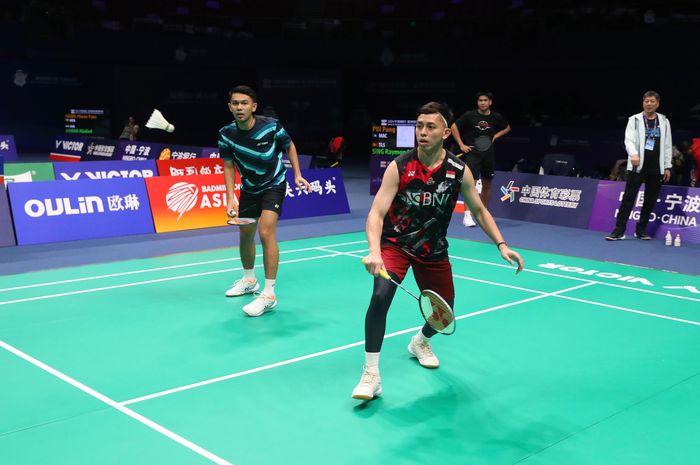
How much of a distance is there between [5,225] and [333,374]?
677cm

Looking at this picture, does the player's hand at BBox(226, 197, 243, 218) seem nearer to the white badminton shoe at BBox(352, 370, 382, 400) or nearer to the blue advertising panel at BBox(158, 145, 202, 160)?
the white badminton shoe at BBox(352, 370, 382, 400)

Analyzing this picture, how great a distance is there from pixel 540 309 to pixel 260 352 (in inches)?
114

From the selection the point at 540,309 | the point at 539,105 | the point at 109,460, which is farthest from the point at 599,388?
the point at 539,105

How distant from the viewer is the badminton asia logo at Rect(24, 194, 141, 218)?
1034 cm

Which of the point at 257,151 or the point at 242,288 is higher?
the point at 257,151

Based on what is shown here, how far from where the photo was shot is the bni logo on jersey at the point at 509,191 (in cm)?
1305

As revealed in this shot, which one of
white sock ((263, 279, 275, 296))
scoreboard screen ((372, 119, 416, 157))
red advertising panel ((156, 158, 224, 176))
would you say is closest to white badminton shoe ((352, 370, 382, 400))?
white sock ((263, 279, 275, 296))

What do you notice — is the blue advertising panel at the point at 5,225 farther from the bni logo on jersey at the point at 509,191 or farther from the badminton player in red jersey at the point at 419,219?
the bni logo on jersey at the point at 509,191

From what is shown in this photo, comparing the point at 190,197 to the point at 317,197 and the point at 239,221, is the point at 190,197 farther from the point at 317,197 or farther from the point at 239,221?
the point at 239,221

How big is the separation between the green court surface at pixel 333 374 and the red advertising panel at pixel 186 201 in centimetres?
302

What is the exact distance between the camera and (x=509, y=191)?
13.1 metres

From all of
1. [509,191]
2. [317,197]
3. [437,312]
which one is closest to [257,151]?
[437,312]

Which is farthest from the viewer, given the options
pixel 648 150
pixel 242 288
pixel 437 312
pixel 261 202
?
pixel 648 150

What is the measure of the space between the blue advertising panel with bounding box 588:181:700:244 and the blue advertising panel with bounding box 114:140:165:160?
11.4 metres
